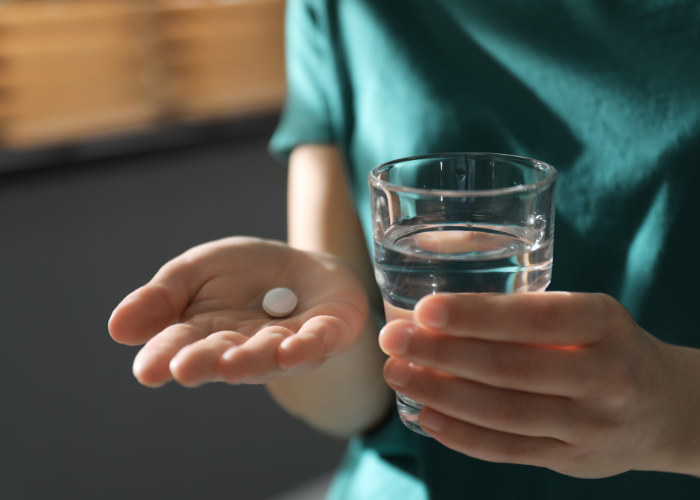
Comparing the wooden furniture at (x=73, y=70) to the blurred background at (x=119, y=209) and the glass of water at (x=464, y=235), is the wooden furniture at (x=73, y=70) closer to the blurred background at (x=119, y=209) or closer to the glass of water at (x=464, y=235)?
the blurred background at (x=119, y=209)

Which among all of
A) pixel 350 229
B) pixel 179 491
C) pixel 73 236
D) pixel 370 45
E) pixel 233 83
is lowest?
pixel 179 491

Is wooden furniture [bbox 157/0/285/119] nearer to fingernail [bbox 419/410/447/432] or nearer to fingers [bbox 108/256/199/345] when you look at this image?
fingers [bbox 108/256/199/345]

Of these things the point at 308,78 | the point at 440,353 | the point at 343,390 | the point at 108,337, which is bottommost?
the point at 108,337

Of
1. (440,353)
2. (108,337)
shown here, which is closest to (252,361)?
(440,353)

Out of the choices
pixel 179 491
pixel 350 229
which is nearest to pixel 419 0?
pixel 350 229

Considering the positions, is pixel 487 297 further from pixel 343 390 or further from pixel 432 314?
pixel 343 390

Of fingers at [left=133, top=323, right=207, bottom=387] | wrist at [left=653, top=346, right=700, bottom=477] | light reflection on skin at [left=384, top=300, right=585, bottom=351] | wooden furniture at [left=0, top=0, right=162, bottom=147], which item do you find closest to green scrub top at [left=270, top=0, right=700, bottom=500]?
wrist at [left=653, top=346, right=700, bottom=477]

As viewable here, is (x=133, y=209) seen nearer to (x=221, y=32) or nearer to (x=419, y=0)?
(x=221, y=32)
